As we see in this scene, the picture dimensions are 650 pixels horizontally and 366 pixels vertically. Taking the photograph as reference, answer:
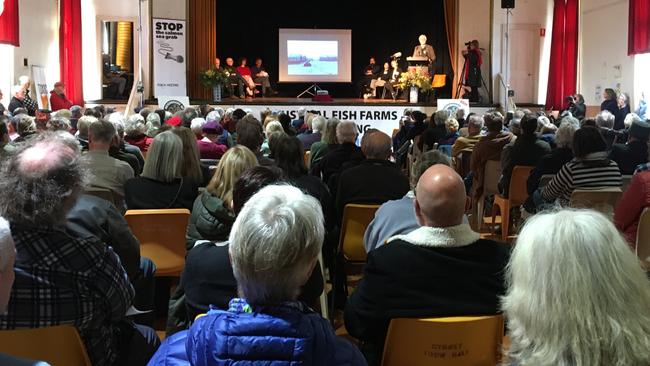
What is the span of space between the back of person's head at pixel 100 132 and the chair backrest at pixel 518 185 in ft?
10.3

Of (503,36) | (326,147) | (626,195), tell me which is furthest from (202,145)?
(503,36)

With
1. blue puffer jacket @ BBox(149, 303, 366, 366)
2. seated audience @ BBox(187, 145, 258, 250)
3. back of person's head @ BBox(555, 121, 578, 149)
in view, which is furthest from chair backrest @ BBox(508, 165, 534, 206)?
blue puffer jacket @ BBox(149, 303, 366, 366)

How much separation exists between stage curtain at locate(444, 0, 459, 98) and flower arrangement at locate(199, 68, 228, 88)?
5281 millimetres

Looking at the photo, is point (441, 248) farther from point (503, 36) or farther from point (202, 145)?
point (503, 36)

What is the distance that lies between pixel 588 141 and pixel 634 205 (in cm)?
86

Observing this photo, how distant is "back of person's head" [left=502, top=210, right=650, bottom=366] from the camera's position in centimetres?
129

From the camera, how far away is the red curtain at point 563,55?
1426 centimetres

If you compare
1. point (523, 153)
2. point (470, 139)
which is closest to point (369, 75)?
point (470, 139)

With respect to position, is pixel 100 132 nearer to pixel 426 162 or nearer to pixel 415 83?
pixel 426 162

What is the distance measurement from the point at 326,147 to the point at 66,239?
422cm

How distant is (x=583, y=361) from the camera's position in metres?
1.29

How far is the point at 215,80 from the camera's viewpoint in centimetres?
1417

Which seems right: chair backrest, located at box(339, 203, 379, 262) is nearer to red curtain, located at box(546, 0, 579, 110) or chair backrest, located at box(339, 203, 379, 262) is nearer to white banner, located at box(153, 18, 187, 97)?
white banner, located at box(153, 18, 187, 97)

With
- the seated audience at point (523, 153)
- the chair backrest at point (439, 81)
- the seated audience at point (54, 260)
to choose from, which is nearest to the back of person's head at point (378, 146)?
the seated audience at point (523, 153)
